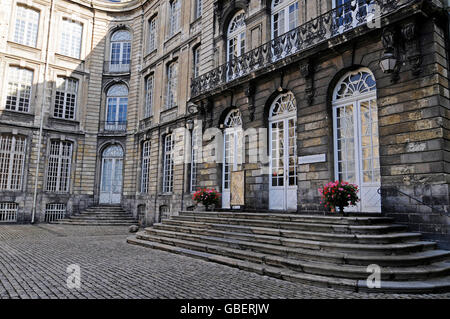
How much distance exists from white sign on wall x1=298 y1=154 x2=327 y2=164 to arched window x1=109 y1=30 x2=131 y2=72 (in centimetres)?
1534

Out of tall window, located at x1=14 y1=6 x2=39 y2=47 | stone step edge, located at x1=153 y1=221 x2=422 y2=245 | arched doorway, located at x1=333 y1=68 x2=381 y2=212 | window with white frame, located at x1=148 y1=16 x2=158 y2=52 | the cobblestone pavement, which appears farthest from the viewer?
window with white frame, located at x1=148 y1=16 x2=158 y2=52

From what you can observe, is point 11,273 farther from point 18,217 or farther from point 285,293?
point 18,217

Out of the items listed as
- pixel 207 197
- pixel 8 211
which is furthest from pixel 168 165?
pixel 8 211

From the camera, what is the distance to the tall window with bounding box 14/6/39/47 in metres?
18.7

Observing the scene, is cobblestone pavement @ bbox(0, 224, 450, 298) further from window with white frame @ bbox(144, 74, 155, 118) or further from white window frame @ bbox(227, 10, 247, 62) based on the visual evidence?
window with white frame @ bbox(144, 74, 155, 118)

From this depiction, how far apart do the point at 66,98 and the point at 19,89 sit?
7.81ft

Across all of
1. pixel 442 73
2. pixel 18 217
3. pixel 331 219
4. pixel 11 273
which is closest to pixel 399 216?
pixel 331 219

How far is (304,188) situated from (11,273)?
6694mm

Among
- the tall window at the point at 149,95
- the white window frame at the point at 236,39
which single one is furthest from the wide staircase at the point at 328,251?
the tall window at the point at 149,95

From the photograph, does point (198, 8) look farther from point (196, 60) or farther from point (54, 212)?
point (54, 212)

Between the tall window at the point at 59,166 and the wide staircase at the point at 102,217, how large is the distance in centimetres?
197

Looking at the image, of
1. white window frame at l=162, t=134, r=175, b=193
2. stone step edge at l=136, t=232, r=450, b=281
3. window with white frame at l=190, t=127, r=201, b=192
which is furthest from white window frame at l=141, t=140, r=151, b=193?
stone step edge at l=136, t=232, r=450, b=281

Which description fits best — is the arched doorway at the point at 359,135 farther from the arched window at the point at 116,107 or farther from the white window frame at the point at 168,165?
the arched window at the point at 116,107

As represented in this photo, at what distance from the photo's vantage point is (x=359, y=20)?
814 cm
